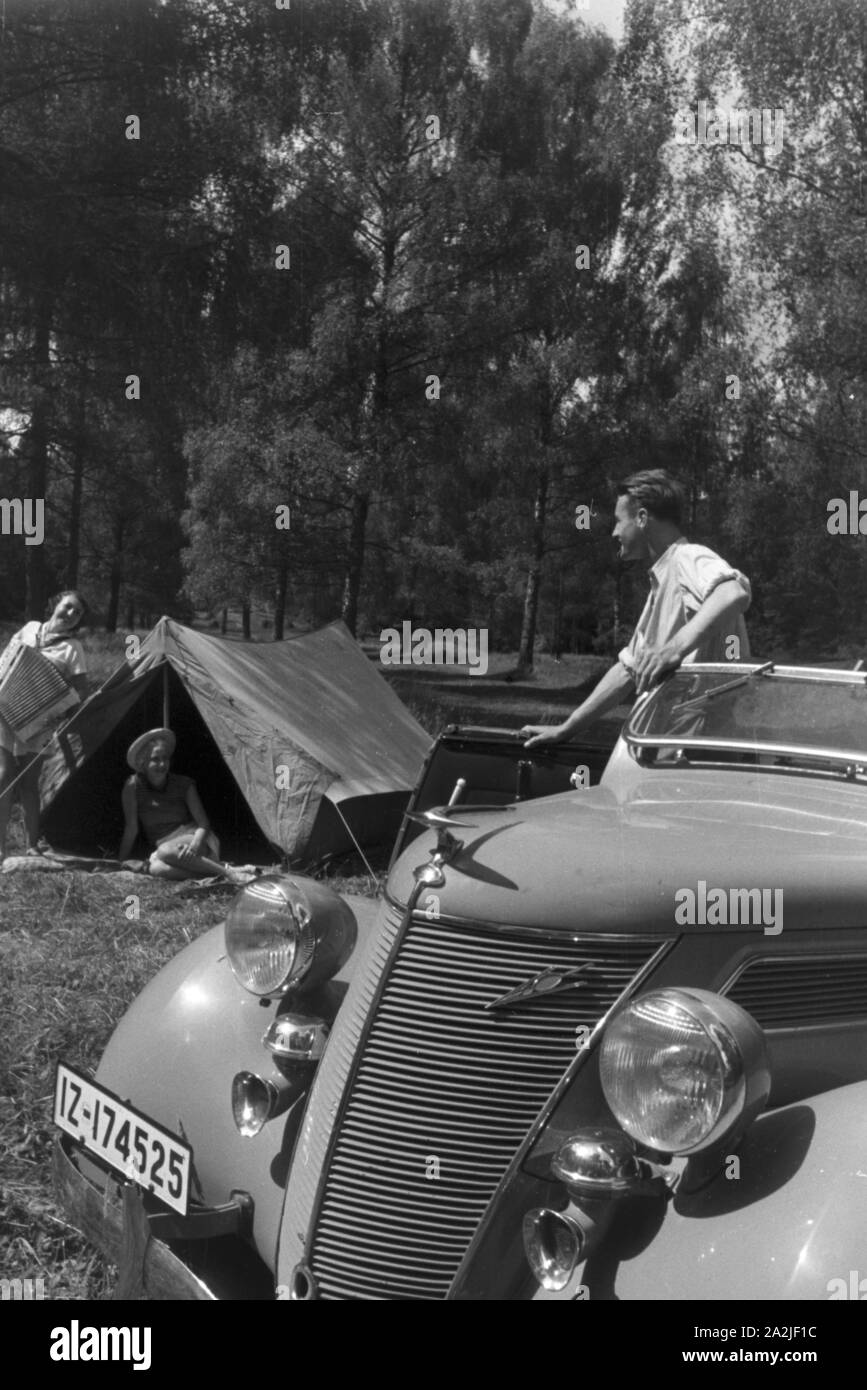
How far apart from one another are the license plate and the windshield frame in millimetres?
1628

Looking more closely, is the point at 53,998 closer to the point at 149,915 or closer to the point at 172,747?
the point at 149,915

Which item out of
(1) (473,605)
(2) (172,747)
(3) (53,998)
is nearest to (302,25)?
(2) (172,747)

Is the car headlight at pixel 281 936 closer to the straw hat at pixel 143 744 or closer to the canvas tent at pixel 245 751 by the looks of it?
the canvas tent at pixel 245 751

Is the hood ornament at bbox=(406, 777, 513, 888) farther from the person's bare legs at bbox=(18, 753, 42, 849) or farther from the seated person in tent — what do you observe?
the person's bare legs at bbox=(18, 753, 42, 849)

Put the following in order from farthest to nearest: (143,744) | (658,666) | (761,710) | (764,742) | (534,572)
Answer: (534,572), (143,744), (658,666), (761,710), (764,742)

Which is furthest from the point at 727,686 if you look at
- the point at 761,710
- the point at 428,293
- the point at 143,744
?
the point at 428,293

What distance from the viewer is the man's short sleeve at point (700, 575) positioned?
157 inches

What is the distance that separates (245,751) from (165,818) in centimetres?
68

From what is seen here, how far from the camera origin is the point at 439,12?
2028 cm

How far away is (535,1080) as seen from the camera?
8.16ft

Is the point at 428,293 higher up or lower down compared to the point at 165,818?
higher up

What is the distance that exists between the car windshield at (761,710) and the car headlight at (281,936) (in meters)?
1.07

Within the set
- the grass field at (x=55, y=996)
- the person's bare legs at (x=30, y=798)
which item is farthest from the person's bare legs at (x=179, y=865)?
the person's bare legs at (x=30, y=798)

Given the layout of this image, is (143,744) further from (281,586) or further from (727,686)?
(281,586)
